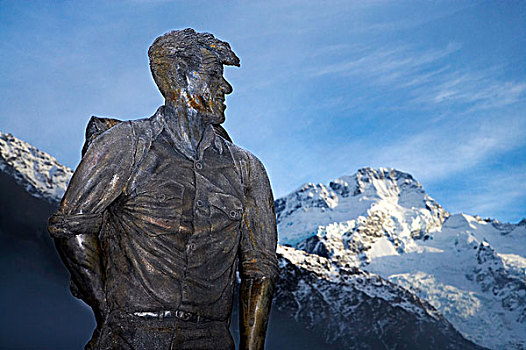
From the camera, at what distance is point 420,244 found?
113438mm

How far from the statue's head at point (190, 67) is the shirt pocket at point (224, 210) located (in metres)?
0.51

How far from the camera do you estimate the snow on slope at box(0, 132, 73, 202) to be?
51.7 m

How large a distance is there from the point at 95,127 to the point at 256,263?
1242 millimetres

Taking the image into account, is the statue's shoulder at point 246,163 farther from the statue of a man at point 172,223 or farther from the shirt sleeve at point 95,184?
the shirt sleeve at point 95,184

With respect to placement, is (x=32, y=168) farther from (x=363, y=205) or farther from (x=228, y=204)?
(x=363, y=205)

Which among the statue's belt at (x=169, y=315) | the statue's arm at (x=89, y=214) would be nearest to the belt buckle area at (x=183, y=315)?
the statue's belt at (x=169, y=315)

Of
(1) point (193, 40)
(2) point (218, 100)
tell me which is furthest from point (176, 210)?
(1) point (193, 40)

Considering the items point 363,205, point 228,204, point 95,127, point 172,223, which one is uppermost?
point 363,205

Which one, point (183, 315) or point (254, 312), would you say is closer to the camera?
point (183, 315)

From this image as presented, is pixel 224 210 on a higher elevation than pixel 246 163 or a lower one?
lower

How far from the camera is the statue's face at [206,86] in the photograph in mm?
3365

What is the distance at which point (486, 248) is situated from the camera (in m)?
107

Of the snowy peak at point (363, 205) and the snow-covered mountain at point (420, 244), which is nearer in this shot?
the snow-covered mountain at point (420, 244)

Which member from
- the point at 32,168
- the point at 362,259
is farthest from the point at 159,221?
the point at 362,259
